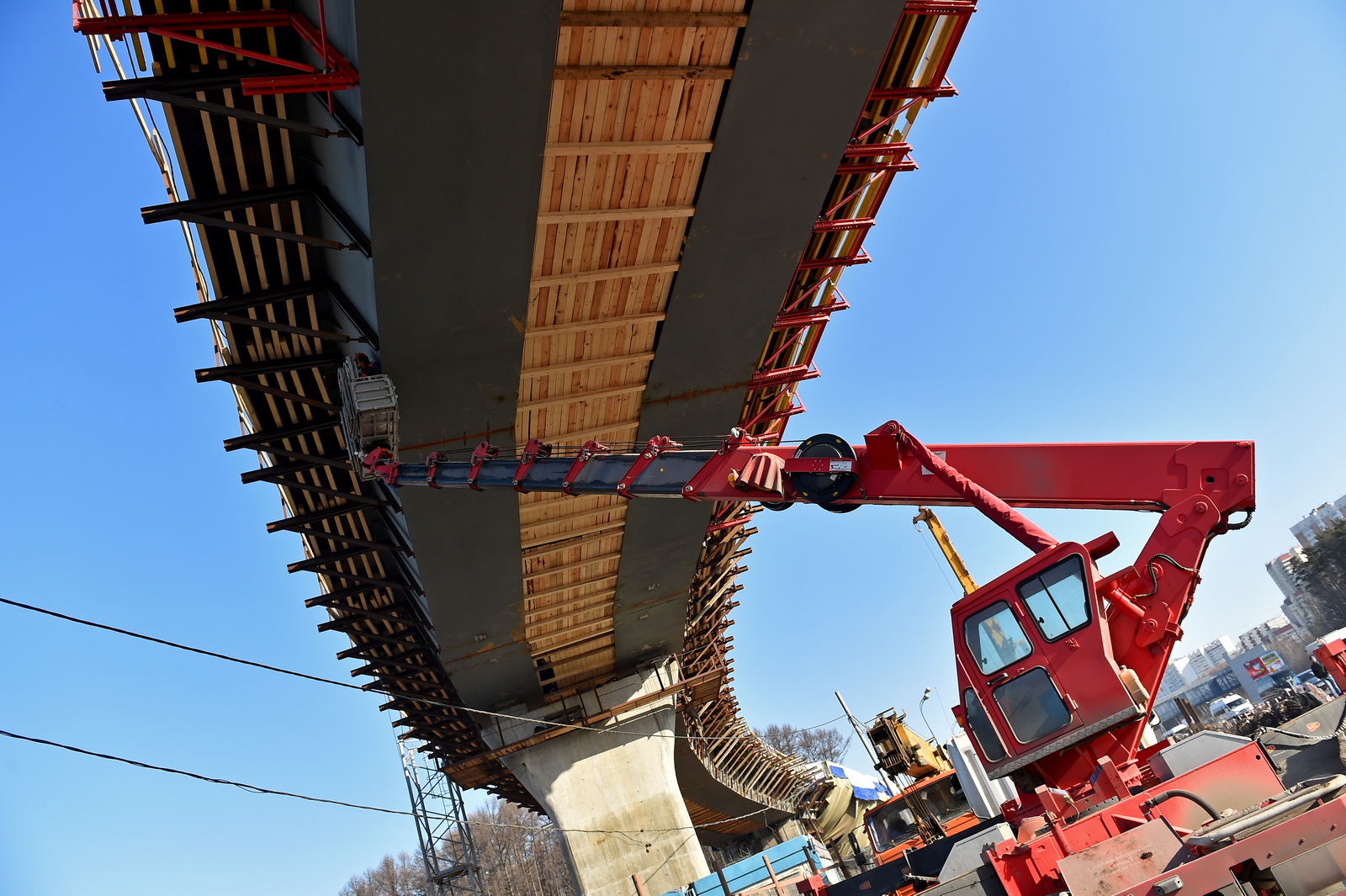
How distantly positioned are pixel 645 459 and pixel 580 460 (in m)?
1.25

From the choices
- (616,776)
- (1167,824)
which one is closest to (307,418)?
(1167,824)

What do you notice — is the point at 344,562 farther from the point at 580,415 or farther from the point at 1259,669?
the point at 1259,669

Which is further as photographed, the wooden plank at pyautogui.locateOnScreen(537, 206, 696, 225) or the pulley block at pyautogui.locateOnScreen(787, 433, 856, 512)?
the wooden plank at pyautogui.locateOnScreen(537, 206, 696, 225)

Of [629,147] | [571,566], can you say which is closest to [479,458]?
[629,147]

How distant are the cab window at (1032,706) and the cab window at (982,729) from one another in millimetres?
239

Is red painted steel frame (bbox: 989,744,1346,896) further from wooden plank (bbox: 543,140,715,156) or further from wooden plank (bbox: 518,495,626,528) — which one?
wooden plank (bbox: 518,495,626,528)

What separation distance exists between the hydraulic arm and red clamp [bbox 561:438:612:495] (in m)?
3.46

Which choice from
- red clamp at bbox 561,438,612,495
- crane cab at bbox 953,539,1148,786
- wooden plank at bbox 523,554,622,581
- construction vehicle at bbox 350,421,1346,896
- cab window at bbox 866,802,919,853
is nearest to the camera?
construction vehicle at bbox 350,421,1346,896

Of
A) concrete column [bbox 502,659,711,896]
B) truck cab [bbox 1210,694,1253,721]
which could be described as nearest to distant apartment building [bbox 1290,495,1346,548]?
truck cab [bbox 1210,694,1253,721]

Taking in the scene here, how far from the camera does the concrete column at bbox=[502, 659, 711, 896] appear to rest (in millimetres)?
22844

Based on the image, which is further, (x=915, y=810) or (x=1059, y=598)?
(x=915, y=810)

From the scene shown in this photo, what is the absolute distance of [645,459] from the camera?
438 inches

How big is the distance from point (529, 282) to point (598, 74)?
119 inches

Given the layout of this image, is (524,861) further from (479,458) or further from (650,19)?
(650,19)
